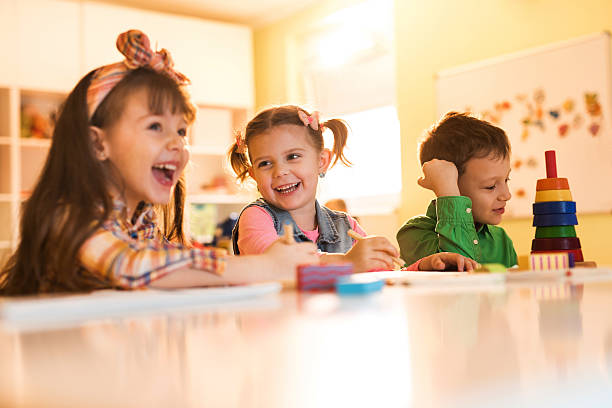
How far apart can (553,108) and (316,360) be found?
352 centimetres

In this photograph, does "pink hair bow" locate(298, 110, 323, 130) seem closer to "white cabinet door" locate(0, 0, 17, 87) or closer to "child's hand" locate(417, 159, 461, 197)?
"child's hand" locate(417, 159, 461, 197)

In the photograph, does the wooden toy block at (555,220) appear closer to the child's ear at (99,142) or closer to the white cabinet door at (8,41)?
the child's ear at (99,142)

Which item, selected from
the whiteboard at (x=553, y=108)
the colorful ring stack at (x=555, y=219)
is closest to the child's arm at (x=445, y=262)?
the colorful ring stack at (x=555, y=219)

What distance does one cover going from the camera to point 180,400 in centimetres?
23

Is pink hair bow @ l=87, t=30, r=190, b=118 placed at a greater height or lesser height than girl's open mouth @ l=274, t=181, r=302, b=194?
greater

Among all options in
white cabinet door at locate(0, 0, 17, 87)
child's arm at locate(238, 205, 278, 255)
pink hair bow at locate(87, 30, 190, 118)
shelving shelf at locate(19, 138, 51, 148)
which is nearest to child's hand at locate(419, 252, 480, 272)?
child's arm at locate(238, 205, 278, 255)

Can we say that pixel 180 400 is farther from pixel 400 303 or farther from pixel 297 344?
pixel 400 303

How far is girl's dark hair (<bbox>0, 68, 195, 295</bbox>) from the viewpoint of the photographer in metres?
0.90

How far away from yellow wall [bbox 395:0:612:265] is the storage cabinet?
141 cm

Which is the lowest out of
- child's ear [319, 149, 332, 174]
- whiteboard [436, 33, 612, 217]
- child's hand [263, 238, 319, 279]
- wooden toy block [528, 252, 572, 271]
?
wooden toy block [528, 252, 572, 271]

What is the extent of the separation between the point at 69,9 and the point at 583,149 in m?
3.40

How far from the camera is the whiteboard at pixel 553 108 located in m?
3.31

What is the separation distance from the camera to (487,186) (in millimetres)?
1699

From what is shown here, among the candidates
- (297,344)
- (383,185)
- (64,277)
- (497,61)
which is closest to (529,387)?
(297,344)
